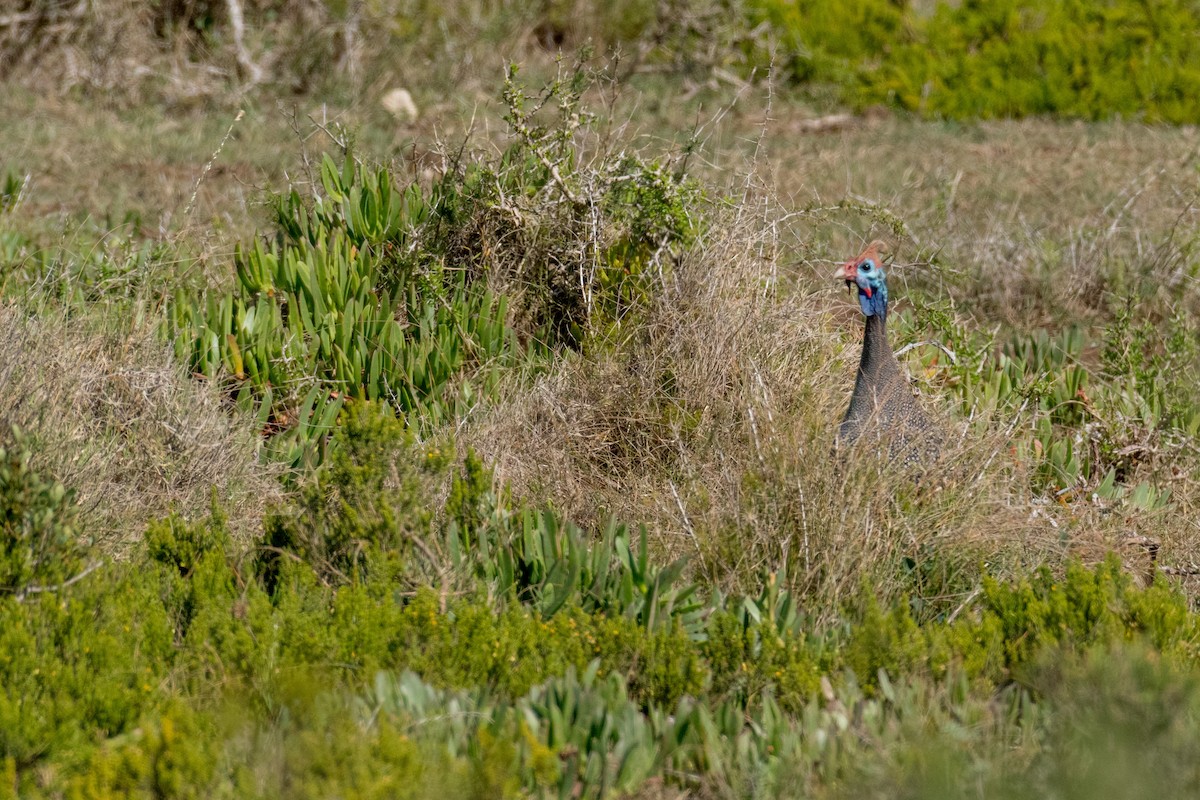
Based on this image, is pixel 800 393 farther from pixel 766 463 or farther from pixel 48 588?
pixel 48 588

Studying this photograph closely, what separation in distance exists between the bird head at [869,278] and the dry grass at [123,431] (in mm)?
1885

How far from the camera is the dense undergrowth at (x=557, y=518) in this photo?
2.77 metres

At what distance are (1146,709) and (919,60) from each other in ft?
29.0

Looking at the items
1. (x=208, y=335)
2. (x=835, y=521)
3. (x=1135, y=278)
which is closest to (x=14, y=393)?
(x=208, y=335)

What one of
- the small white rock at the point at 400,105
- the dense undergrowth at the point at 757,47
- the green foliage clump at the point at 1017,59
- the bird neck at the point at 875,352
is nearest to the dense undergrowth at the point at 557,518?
the bird neck at the point at 875,352

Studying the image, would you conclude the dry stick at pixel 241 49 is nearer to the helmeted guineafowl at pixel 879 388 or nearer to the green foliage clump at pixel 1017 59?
the green foliage clump at pixel 1017 59

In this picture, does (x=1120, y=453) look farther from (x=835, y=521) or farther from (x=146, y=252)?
(x=146, y=252)

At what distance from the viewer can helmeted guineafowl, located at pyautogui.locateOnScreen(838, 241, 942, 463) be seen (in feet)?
13.0

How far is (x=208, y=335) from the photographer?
4.75 m

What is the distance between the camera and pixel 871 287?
13.4 ft

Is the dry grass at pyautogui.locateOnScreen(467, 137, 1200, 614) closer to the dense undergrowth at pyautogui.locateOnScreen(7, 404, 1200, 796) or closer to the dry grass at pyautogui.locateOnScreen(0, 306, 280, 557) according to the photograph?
the dense undergrowth at pyautogui.locateOnScreen(7, 404, 1200, 796)

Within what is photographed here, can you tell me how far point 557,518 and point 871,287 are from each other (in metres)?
1.18

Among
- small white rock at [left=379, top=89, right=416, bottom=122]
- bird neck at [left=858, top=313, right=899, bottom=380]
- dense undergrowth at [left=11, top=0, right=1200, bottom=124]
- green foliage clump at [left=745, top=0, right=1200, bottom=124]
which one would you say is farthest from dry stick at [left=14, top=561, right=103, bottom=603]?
green foliage clump at [left=745, top=0, right=1200, bottom=124]

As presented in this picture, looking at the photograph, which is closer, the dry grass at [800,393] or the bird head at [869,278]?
the dry grass at [800,393]
